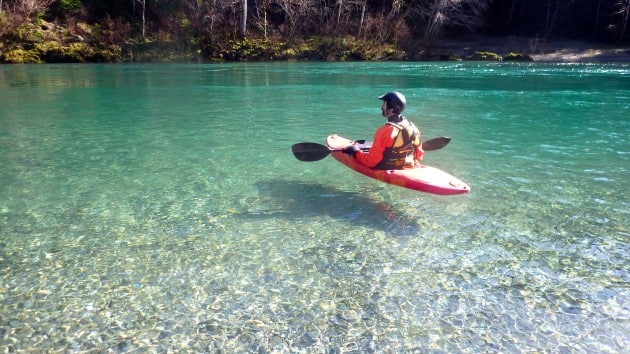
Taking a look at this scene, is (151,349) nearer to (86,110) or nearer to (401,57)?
(86,110)

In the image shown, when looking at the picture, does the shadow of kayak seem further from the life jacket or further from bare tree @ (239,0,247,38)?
bare tree @ (239,0,247,38)

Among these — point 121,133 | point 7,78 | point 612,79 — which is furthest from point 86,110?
point 612,79

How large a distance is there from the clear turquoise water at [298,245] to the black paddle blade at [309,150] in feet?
1.24

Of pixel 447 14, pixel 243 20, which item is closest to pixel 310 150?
pixel 243 20

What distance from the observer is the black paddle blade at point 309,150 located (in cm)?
664

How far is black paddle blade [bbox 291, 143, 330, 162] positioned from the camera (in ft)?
21.8

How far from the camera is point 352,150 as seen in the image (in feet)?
21.1

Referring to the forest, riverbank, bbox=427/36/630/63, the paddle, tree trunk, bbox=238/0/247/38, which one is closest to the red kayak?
the paddle

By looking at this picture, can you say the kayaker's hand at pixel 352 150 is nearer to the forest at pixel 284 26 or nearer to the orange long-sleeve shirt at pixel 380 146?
the orange long-sleeve shirt at pixel 380 146

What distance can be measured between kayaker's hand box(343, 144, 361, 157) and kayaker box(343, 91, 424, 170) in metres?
0.22

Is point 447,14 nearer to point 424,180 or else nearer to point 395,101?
point 395,101

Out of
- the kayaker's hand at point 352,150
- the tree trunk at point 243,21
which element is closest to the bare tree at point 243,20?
the tree trunk at point 243,21

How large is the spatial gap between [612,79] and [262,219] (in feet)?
69.4

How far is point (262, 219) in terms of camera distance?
545 cm
